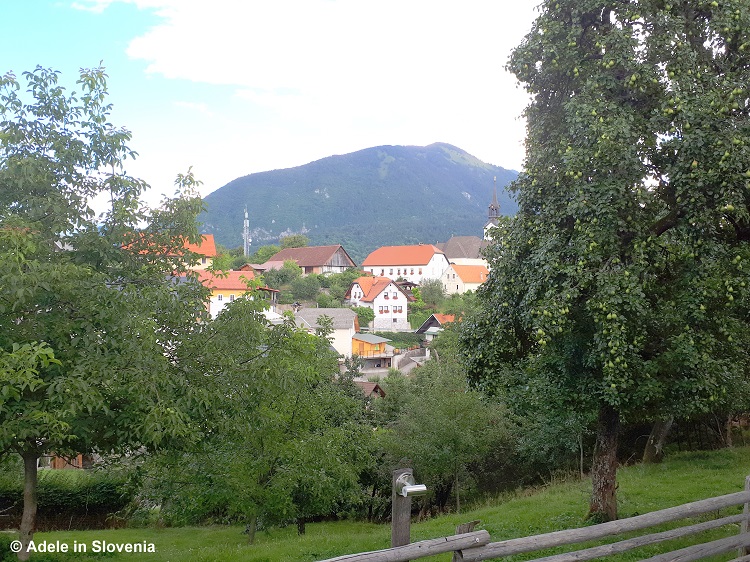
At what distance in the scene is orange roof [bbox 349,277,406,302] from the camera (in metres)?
93.4

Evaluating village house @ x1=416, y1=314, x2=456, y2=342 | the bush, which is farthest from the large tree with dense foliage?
village house @ x1=416, y1=314, x2=456, y2=342

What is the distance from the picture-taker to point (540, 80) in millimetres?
10109

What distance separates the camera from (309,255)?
417 ft

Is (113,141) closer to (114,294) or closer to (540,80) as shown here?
(114,294)

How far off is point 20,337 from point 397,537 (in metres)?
5.76

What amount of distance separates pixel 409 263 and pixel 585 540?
5312 inches

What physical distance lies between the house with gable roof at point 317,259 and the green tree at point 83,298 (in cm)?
11211

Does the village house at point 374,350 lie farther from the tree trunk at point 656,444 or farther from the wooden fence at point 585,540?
the wooden fence at point 585,540

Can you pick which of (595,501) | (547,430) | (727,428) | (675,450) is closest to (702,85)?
(595,501)

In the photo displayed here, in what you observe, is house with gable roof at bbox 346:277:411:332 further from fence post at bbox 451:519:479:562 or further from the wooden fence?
fence post at bbox 451:519:479:562

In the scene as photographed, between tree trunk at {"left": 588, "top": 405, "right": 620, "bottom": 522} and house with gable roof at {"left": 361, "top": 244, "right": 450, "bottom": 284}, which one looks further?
house with gable roof at {"left": 361, "top": 244, "right": 450, "bottom": 284}

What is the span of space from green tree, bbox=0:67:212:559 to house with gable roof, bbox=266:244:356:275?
11211cm

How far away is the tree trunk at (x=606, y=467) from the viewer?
1083cm

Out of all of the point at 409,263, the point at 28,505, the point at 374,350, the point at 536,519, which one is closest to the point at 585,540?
the point at 536,519
